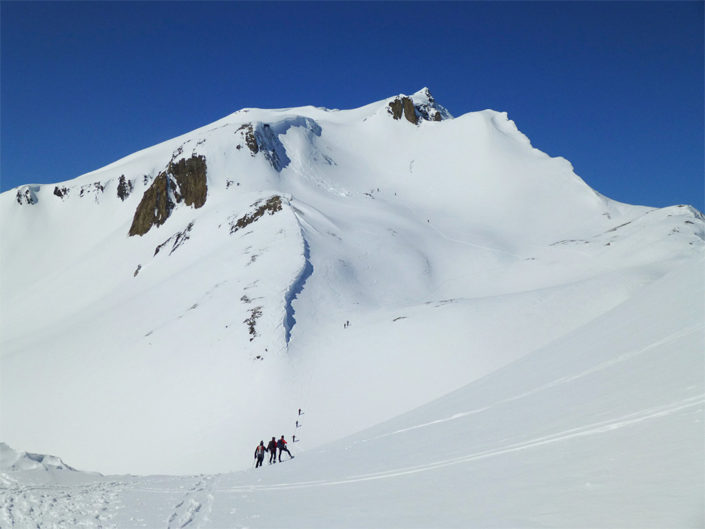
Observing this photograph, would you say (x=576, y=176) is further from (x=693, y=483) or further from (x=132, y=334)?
(x=693, y=483)

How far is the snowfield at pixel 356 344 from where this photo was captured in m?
6.34

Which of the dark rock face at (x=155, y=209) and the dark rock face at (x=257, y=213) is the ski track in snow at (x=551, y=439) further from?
the dark rock face at (x=155, y=209)

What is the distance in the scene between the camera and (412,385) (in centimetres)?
2083

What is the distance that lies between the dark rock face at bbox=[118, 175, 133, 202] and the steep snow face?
0.24 m

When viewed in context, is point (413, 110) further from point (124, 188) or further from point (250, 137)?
point (124, 188)

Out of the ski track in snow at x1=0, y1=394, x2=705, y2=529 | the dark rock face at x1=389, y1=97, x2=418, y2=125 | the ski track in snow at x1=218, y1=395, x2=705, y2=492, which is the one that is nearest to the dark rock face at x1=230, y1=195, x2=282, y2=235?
the ski track in snow at x1=0, y1=394, x2=705, y2=529

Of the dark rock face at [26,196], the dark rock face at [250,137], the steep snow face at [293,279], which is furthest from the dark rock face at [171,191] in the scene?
the dark rock face at [26,196]

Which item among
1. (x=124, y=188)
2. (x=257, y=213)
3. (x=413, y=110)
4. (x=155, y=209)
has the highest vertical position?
(x=413, y=110)

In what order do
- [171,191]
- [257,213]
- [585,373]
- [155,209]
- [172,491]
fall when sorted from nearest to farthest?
[585,373], [172,491], [257,213], [155,209], [171,191]

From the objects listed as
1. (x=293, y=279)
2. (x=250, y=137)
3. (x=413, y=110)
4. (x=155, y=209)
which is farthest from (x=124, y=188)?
(x=293, y=279)

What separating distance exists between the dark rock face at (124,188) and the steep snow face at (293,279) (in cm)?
24

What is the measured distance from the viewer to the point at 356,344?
83.8 ft

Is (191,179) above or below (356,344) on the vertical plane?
above

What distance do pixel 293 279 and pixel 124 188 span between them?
57.4 m
